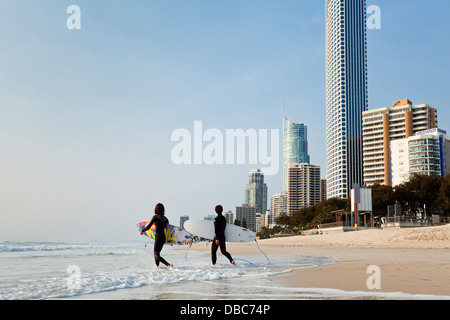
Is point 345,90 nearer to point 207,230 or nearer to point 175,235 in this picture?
point 175,235

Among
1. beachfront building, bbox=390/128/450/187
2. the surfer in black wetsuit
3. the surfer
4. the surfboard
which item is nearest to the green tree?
beachfront building, bbox=390/128/450/187

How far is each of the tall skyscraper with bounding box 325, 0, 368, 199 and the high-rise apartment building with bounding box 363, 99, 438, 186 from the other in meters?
23.1

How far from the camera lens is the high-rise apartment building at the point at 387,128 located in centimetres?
13300

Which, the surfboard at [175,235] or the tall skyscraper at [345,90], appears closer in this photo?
the surfboard at [175,235]

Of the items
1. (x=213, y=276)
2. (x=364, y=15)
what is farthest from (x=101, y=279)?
(x=364, y=15)

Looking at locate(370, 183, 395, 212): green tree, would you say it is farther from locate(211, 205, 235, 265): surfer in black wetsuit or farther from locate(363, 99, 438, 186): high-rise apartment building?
locate(211, 205, 235, 265): surfer in black wetsuit

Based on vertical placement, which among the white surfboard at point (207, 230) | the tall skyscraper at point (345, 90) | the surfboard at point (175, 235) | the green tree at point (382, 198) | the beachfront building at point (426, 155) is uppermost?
the tall skyscraper at point (345, 90)

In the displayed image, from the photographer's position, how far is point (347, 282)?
698 centimetres

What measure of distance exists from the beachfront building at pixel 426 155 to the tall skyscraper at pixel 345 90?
45087 mm

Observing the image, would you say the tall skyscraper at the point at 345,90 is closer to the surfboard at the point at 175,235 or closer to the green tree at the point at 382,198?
the green tree at the point at 382,198

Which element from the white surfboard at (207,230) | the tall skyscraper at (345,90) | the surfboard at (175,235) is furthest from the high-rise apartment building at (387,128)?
the white surfboard at (207,230)
